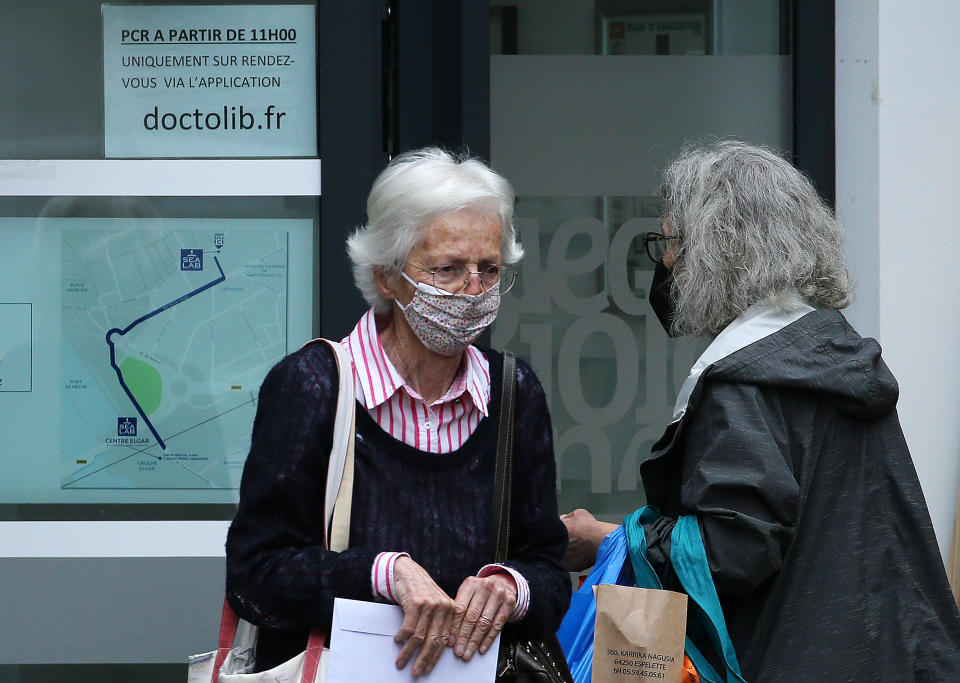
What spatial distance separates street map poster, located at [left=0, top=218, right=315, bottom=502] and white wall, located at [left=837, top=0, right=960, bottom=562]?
1862mm

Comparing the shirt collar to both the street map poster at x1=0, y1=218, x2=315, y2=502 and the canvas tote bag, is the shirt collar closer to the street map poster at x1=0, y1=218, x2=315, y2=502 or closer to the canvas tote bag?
the canvas tote bag

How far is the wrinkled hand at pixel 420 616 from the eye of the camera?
1969 mm

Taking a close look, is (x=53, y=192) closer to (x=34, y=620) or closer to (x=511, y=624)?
(x=34, y=620)

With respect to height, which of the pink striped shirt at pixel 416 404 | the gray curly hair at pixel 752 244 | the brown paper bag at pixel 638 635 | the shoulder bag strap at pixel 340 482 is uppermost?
the gray curly hair at pixel 752 244

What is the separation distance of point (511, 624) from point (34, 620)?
2.12 m

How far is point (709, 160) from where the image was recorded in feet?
8.58

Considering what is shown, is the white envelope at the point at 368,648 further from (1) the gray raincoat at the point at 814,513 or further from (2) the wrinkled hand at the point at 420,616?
(1) the gray raincoat at the point at 814,513

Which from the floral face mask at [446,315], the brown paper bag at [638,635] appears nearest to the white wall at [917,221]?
the brown paper bag at [638,635]

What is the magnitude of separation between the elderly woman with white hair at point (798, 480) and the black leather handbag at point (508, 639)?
0.35 m

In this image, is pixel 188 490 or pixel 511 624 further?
pixel 188 490

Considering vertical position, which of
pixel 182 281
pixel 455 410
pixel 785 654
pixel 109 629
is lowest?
pixel 109 629

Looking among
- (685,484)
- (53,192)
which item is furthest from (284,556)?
(53,192)

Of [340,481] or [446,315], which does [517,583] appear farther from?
[446,315]

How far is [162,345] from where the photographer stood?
12.2 feet
